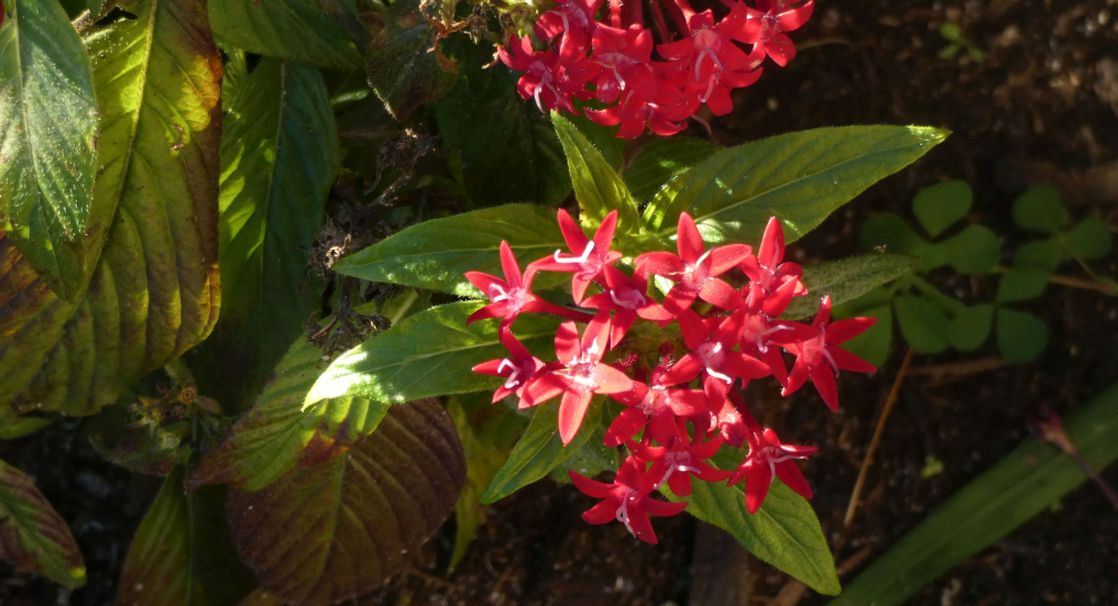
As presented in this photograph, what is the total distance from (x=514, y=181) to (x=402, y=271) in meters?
0.27

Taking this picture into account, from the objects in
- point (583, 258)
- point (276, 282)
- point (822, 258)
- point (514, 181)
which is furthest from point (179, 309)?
point (822, 258)

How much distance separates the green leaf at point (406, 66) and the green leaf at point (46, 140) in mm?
233

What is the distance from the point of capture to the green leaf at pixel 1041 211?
1710mm

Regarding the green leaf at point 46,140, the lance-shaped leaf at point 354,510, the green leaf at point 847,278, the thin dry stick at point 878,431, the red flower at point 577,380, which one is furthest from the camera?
the thin dry stick at point 878,431

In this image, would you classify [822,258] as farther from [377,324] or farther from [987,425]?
[377,324]

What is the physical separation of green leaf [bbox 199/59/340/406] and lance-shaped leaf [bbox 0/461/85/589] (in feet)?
1.04

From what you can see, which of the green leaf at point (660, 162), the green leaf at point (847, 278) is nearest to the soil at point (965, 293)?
the green leaf at point (660, 162)

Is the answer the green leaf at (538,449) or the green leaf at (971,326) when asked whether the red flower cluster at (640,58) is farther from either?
the green leaf at (971,326)

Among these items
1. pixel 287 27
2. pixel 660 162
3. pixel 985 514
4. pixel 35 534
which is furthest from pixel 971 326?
pixel 35 534

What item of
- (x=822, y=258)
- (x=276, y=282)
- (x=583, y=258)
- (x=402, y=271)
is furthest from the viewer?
(x=822, y=258)

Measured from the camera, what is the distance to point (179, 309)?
3.40ft

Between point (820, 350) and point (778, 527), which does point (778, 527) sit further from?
point (820, 350)

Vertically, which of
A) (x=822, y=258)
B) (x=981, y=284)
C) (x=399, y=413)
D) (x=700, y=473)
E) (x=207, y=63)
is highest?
(x=207, y=63)

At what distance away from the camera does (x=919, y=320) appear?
1615 millimetres
